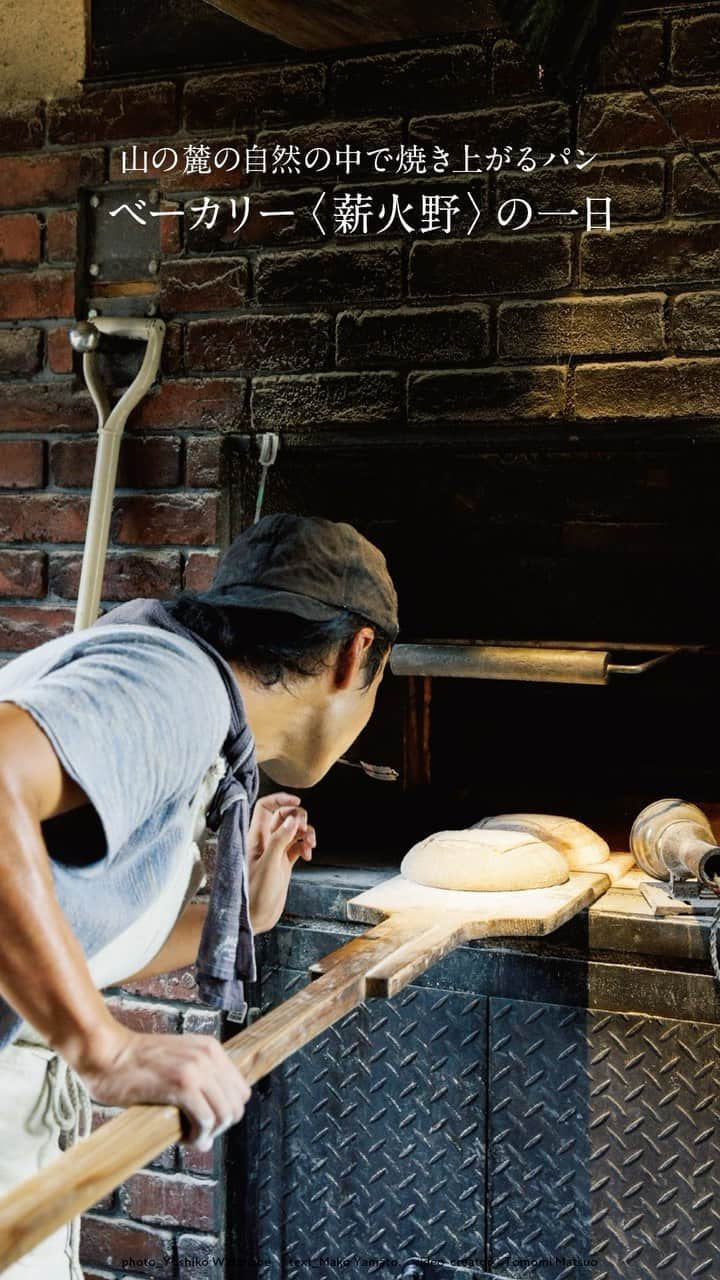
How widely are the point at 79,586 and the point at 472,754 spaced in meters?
1.04

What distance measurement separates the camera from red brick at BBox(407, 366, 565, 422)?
190cm

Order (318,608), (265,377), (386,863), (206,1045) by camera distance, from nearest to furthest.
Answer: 1. (206,1045)
2. (318,608)
3. (265,377)
4. (386,863)

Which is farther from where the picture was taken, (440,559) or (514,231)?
(440,559)

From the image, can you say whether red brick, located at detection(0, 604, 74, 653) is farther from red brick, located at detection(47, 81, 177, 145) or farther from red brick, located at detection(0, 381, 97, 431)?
red brick, located at detection(47, 81, 177, 145)

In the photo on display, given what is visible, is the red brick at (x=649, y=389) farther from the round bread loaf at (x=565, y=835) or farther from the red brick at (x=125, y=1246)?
the red brick at (x=125, y=1246)

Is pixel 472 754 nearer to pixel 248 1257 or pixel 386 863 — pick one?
pixel 386 863

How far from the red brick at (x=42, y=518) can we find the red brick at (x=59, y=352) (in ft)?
0.72

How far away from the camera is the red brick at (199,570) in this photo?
2092 mm

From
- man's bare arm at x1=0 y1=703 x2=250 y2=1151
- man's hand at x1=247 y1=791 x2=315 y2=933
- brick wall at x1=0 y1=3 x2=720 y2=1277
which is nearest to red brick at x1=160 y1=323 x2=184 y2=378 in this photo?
brick wall at x1=0 y1=3 x2=720 y2=1277

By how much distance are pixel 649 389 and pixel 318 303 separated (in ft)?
1.80

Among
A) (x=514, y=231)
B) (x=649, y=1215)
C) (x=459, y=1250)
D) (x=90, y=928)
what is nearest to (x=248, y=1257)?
(x=459, y=1250)

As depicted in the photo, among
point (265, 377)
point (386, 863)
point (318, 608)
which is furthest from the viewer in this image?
point (386, 863)

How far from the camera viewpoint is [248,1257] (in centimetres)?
210

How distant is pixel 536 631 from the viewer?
8.91 ft
